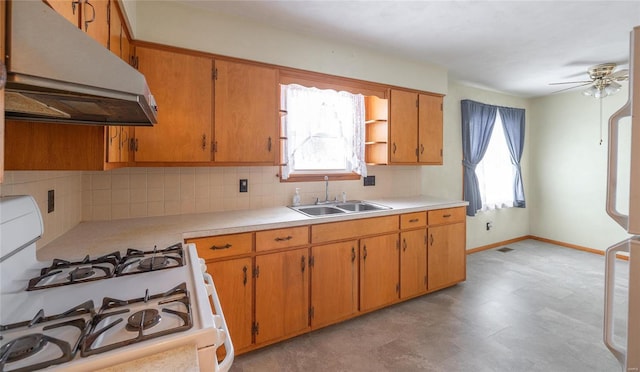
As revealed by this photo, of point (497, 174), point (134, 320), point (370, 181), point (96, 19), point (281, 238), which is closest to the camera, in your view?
point (134, 320)

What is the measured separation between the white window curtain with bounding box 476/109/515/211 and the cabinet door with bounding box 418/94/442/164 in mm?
1457

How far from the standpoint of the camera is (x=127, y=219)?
2068mm

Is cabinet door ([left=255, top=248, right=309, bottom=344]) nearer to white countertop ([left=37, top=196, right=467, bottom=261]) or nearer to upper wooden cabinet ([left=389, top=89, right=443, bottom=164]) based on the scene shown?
white countertop ([left=37, top=196, right=467, bottom=261])

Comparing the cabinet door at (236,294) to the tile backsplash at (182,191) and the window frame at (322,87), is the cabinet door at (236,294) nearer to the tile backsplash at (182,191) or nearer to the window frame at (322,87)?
the tile backsplash at (182,191)

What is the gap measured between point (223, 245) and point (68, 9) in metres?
1.33

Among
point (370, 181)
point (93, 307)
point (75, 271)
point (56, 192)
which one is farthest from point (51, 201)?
point (370, 181)

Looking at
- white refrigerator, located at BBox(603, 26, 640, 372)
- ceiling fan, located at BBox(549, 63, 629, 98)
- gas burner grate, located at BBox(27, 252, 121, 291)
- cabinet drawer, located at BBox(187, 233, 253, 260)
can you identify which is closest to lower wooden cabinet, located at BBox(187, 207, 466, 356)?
cabinet drawer, located at BBox(187, 233, 253, 260)

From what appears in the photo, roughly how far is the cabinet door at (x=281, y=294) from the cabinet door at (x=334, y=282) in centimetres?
8

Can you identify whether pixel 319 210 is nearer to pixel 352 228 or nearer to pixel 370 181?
pixel 352 228

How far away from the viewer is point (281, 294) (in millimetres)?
2068

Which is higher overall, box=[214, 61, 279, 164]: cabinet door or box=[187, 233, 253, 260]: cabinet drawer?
box=[214, 61, 279, 164]: cabinet door

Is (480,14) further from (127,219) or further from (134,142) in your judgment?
(127,219)

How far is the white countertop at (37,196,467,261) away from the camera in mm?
1440

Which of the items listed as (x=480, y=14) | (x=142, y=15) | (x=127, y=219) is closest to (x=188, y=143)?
(x=127, y=219)
